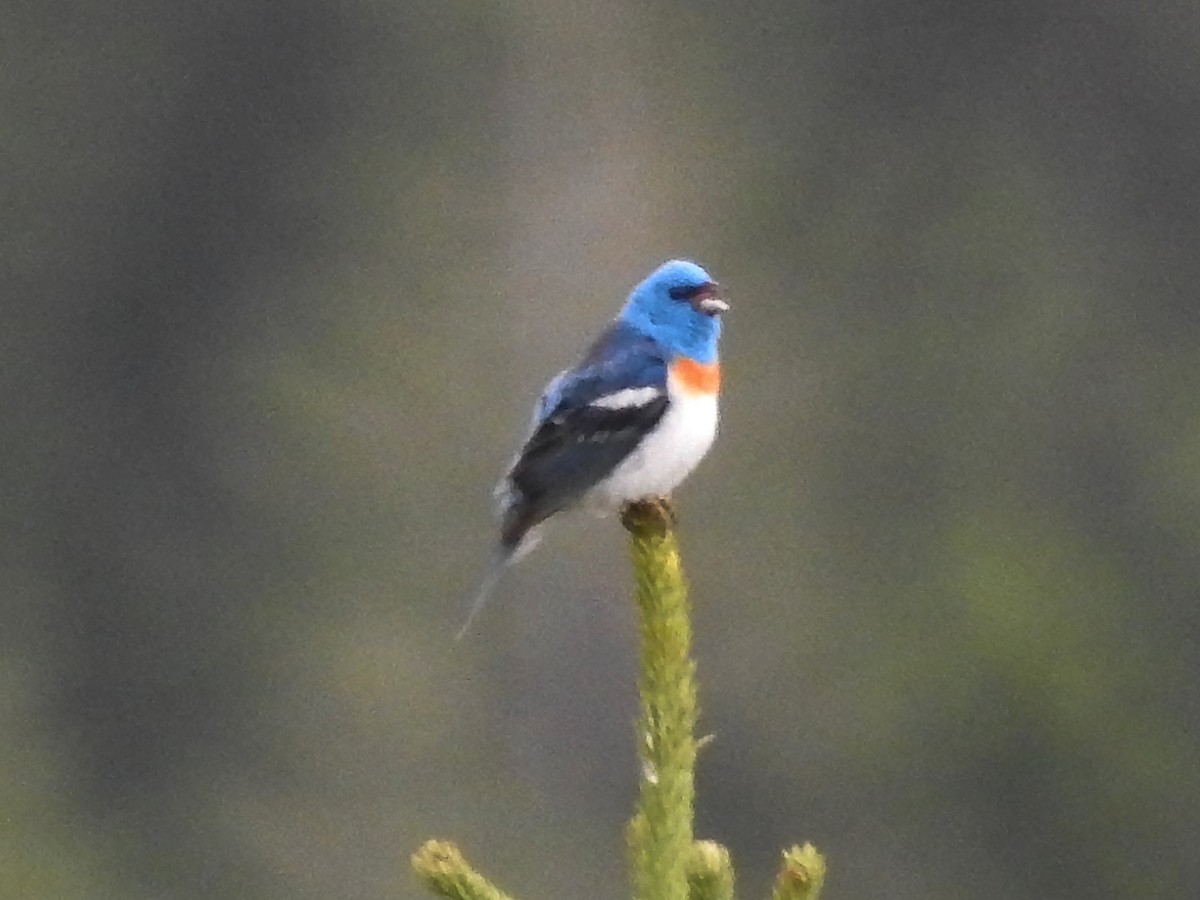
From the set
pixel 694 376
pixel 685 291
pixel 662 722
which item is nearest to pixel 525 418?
pixel 685 291

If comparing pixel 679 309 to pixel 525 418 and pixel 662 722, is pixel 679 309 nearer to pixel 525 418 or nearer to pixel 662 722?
pixel 662 722

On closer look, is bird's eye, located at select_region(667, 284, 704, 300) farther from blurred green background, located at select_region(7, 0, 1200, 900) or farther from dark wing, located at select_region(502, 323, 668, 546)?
blurred green background, located at select_region(7, 0, 1200, 900)

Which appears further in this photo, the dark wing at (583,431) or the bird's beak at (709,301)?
the bird's beak at (709,301)

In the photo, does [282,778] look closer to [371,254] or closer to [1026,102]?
[371,254]

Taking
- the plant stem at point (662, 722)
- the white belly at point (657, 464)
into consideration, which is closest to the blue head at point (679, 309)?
the white belly at point (657, 464)

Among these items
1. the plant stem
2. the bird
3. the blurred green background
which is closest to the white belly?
the bird

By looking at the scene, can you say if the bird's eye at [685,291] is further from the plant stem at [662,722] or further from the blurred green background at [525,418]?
the blurred green background at [525,418]
